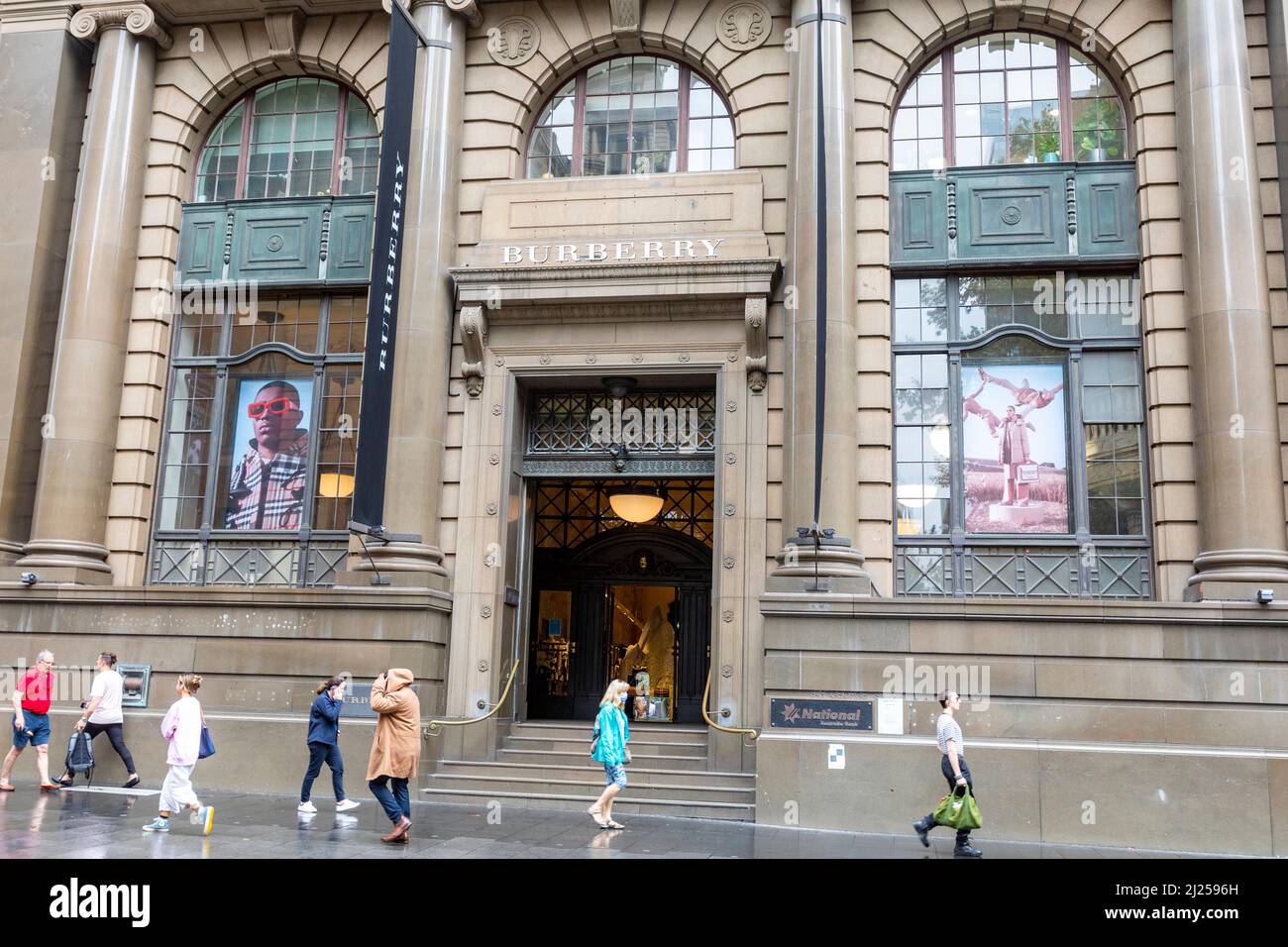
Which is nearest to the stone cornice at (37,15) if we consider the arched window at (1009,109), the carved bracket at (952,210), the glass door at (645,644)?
the glass door at (645,644)

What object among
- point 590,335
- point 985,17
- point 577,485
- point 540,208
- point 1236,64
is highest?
point 985,17

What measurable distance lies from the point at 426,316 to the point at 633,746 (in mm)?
7449

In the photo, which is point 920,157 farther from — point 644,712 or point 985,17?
point 644,712

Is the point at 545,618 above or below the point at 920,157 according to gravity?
below

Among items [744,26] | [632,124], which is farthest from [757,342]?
[744,26]

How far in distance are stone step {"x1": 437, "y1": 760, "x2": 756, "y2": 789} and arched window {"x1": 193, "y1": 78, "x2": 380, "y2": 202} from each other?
32.4 ft

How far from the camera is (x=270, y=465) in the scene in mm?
18859

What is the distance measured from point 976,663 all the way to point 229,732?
425 inches

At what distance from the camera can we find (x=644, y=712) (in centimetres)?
2081

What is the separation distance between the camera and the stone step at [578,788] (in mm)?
15547

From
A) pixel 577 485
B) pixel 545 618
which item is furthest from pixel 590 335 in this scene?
pixel 545 618

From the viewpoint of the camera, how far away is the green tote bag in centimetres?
Answer: 1205

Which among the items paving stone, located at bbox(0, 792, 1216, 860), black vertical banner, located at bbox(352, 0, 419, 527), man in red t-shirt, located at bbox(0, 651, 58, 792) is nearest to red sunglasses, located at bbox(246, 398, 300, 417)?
black vertical banner, located at bbox(352, 0, 419, 527)
